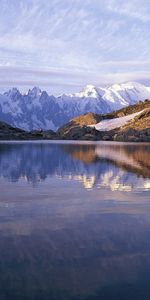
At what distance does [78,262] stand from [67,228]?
19.9 ft

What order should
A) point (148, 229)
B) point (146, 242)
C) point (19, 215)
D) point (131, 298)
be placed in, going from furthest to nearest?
1. point (19, 215)
2. point (148, 229)
3. point (146, 242)
4. point (131, 298)

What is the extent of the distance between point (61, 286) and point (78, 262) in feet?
8.91

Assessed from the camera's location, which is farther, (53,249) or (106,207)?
(106,207)

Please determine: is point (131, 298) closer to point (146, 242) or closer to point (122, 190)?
point (146, 242)

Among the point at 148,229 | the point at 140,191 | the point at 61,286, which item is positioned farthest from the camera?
the point at 140,191

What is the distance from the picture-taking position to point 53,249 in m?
20.7

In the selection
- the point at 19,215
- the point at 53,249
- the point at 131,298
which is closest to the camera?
the point at 131,298

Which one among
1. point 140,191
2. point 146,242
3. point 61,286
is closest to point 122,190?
point 140,191

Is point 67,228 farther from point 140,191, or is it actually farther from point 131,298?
point 140,191

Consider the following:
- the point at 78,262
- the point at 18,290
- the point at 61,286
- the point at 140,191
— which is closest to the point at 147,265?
the point at 78,262

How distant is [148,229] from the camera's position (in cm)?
2502

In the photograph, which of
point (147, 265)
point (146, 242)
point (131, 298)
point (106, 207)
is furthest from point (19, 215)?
point (131, 298)

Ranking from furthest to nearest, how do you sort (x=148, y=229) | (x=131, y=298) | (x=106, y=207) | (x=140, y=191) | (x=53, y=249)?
(x=140, y=191) < (x=106, y=207) < (x=148, y=229) < (x=53, y=249) < (x=131, y=298)

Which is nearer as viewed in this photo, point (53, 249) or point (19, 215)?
point (53, 249)
